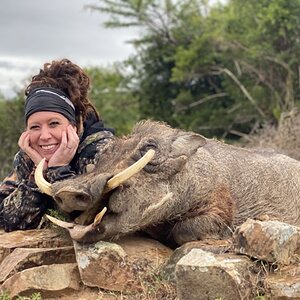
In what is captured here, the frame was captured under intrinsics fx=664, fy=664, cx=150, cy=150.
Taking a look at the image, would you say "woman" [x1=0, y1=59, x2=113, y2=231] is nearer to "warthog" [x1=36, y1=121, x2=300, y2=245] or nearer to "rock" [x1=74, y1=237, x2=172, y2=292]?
"warthog" [x1=36, y1=121, x2=300, y2=245]

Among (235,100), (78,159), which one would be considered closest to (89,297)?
(78,159)

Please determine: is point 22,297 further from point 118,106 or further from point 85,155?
point 118,106

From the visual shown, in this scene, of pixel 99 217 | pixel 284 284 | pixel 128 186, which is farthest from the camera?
pixel 128 186

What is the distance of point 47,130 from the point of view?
206 inches

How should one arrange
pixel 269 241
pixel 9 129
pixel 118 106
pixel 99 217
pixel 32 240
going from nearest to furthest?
pixel 269 241
pixel 99 217
pixel 32 240
pixel 9 129
pixel 118 106

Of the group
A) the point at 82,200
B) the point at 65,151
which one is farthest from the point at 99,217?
the point at 65,151

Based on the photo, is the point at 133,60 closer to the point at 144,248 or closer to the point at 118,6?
the point at 118,6

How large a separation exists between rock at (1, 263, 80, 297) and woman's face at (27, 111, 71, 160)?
1205mm

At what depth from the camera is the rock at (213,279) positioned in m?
3.67

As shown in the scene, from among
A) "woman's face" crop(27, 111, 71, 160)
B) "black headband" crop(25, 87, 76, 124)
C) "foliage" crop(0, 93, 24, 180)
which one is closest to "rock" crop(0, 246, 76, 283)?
"woman's face" crop(27, 111, 71, 160)

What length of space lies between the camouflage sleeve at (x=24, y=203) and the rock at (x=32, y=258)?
0.64 metres

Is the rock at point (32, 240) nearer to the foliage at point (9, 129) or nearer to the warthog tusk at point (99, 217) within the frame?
the warthog tusk at point (99, 217)

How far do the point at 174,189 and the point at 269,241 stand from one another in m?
1.05

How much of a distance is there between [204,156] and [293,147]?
9368 mm
